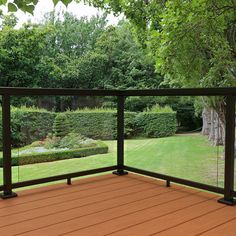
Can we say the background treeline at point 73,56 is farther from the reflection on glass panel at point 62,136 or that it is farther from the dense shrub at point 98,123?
the reflection on glass panel at point 62,136

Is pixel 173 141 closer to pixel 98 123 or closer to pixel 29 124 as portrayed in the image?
pixel 98 123

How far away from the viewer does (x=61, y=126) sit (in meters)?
3.52

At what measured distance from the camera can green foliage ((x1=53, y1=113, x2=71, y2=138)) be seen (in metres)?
3.48

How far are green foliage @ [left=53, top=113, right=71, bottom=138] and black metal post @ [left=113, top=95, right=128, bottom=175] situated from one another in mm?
700

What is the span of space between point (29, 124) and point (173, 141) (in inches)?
62.1

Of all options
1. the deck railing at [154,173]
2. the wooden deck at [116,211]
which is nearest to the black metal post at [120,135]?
the deck railing at [154,173]

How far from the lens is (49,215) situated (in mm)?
2654

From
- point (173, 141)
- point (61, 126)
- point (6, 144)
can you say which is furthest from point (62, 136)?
point (173, 141)

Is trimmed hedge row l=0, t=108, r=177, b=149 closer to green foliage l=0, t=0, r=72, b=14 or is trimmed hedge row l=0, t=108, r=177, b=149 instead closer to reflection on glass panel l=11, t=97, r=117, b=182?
reflection on glass panel l=11, t=97, r=117, b=182

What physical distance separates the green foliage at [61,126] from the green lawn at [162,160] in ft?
1.03

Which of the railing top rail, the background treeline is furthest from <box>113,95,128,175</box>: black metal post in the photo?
the background treeline

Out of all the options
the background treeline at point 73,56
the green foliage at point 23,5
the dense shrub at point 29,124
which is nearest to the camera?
the green foliage at point 23,5

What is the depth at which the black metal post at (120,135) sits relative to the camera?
13.0 feet

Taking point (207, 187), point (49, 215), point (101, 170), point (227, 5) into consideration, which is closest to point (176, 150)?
point (207, 187)
